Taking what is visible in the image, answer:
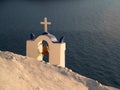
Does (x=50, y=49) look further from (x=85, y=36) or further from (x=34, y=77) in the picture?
(x=85, y=36)

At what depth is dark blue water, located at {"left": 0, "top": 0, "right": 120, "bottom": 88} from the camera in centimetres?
3981

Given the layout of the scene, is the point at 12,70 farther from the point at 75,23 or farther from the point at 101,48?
the point at 75,23

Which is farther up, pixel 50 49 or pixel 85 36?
pixel 50 49

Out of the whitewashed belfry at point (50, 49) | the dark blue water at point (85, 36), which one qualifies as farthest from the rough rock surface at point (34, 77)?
the dark blue water at point (85, 36)

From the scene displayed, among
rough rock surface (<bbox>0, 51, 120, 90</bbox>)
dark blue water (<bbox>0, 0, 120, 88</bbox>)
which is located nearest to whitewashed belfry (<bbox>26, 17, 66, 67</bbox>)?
rough rock surface (<bbox>0, 51, 120, 90</bbox>)

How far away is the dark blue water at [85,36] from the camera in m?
39.8

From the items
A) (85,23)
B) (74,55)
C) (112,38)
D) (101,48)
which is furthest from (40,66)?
(85,23)

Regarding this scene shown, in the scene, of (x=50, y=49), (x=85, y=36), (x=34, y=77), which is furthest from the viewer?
(x=85, y=36)

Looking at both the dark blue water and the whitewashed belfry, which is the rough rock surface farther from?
the dark blue water

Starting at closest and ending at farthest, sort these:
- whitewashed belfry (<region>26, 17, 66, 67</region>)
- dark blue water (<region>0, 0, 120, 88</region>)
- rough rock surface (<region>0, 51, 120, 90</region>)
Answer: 1. rough rock surface (<region>0, 51, 120, 90</region>)
2. whitewashed belfry (<region>26, 17, 66, 67</region>)
3. dark blue water (<region>0, 0, 120, 88</region>)

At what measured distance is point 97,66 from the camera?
40.4m

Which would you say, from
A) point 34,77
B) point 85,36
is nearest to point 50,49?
point 34,77

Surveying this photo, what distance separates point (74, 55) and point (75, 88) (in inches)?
1136

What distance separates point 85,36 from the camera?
57375 mm
